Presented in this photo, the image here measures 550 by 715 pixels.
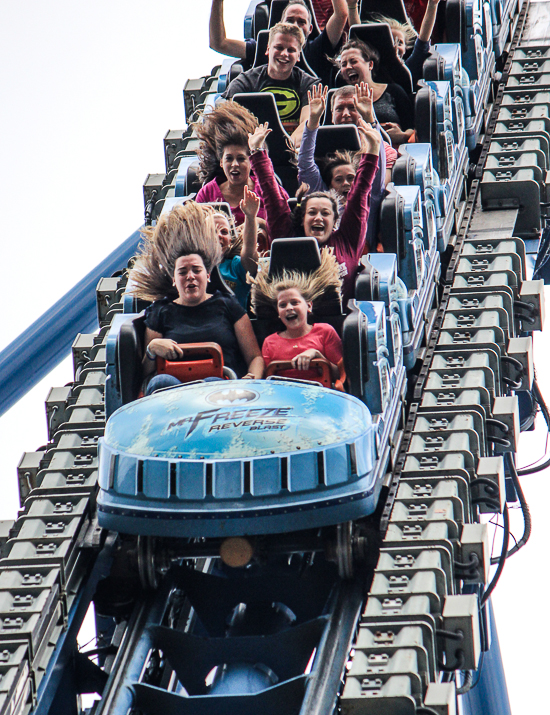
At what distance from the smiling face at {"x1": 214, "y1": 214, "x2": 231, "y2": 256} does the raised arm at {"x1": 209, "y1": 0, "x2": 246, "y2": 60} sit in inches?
118

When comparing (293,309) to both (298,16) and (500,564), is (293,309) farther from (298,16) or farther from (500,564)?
(298,16)

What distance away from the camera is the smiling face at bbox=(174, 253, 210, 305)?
22.7 ft

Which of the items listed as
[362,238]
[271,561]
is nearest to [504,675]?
[271,561]

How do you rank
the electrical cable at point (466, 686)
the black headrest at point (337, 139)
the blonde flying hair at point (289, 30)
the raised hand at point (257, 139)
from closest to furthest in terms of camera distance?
the electrical cable at point (466, 686) → the raised hand at point (257, 139) → the black headrest at point (337, 139) → the blonde flying hair at point (289, 30)

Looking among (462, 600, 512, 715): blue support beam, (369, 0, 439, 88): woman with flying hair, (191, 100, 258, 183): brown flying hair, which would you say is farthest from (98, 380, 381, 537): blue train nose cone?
(369, 0, 439, 88): woman with flying hair

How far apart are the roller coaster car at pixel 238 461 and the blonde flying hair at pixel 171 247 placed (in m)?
0.78

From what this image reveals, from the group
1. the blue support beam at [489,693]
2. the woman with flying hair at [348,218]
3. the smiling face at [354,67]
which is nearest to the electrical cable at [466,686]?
the blue support beam at [489,693]

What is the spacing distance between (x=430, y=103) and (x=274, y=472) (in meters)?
3.32

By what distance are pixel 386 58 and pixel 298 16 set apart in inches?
22.0

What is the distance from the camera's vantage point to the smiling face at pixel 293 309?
22.2 feet

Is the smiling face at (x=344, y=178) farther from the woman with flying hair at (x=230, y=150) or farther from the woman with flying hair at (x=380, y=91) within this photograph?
the woman with flying hair at (x=380, y=91)

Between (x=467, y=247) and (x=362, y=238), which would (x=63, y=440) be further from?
(x=467, y=247)

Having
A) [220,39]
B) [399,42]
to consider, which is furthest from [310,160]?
[220,39]

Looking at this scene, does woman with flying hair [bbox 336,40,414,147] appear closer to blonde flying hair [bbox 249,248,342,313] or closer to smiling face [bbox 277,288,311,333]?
blonde flying hair [bbox 249,248,342,313]
